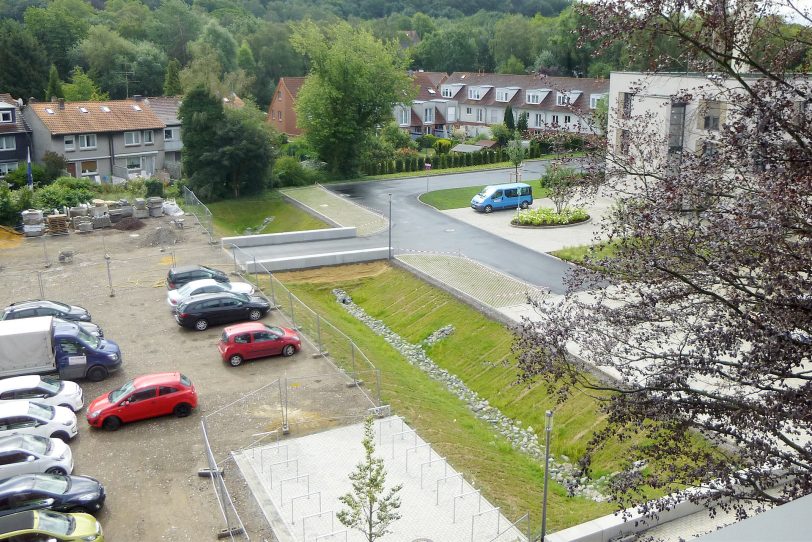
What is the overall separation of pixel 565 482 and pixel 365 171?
37402mm

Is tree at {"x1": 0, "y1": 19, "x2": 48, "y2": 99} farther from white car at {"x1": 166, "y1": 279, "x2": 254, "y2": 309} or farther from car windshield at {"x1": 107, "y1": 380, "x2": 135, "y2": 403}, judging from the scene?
car windshield at {"x1": 107, "y1": 380, "x2": 135, "y2": 403}

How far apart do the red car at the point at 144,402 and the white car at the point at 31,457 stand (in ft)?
6.37

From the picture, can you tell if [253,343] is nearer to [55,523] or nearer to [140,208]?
[55,523]

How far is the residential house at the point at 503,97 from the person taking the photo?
65625 mm

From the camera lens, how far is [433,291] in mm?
29250

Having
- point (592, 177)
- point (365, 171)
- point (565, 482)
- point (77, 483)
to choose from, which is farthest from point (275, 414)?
point (365, 171)

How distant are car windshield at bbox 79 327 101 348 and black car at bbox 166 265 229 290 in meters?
6.08

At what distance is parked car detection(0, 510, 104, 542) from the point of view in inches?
493

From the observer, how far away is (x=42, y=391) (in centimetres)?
1855

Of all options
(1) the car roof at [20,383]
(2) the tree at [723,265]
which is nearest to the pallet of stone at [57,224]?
(1) the car roof at [20,383]

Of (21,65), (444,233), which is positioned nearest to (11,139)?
(21,65)

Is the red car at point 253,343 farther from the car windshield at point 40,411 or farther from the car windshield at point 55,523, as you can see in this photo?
the car windshield at point 55,523

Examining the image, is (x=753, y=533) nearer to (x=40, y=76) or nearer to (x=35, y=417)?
(x=35, y=417)

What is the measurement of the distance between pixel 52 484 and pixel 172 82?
6176cm
